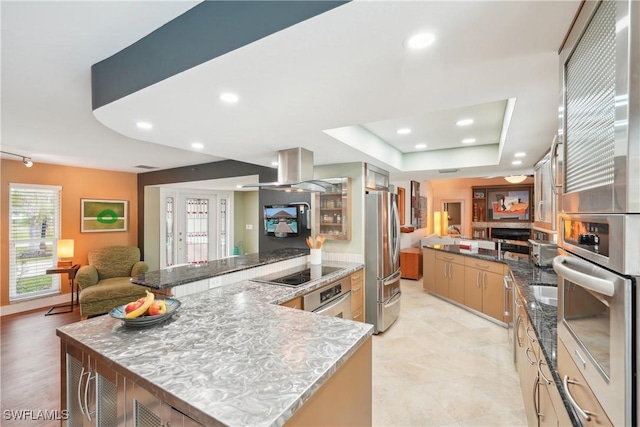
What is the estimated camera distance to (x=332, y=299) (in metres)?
2.88

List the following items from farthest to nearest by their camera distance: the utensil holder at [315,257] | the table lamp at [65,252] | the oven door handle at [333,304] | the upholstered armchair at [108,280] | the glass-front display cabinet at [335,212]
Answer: the table lamp at [65,252], the upholstered armchair at [108,280], the glass-front display cabinet at [335,212], the utensil holder at [315,257], the oven door handle at [333,304]

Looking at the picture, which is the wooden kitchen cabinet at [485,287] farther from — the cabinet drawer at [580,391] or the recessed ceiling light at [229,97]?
the recessed ceiling light at [229,97]

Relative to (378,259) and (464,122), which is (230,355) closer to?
(378,259)

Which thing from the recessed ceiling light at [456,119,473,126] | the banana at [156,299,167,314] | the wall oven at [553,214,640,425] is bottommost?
the banana at [156,299,167,314]

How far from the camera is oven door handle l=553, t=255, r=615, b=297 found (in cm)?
65

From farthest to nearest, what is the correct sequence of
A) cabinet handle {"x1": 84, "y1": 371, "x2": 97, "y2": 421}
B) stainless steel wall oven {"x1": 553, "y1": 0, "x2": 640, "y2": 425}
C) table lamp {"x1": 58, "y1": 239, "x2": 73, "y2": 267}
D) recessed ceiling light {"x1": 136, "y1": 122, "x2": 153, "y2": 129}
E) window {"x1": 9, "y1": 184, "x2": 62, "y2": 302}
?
1. table lamp {"x1": 58, "y1": 239, "x2": 73, "y2": 267}
2. window {"x1": 9, "y1": 184, "x2": 62, "y2": 302}
3. recessed ceiling light {"x1": 136, "y1": 122, "x2": 153, "y2": 129}
4. cabinet handle {"x1": 84, "y1": 371, "x2": 97, "y2": 421}
5. stainless steel wall oven {"x1": 553, "y1": 0, "x2": 640, "y2": 425}

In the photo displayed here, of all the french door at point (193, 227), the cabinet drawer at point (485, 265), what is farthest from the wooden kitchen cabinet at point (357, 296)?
the french door at point (193, 227)

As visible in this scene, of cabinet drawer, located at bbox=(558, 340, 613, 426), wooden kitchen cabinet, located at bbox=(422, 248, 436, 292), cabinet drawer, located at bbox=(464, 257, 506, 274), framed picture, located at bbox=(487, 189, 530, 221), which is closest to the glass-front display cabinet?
cabinet drawer, located at bbox=(464, 257, 506, 274)

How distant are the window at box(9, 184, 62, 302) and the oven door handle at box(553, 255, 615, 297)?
264 inches

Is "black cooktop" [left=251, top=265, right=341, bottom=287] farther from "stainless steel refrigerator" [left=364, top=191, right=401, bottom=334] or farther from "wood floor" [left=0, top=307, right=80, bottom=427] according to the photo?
"wood floor" [left=0, top=307, right=80, bottom=427]

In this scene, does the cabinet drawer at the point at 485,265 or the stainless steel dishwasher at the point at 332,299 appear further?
the cabinet drawer at the point at 485,265

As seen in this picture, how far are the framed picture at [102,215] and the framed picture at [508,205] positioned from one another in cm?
932

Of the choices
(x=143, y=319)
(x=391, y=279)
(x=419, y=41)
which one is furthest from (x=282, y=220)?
(x=419, y=41)

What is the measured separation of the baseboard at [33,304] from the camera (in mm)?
4395
